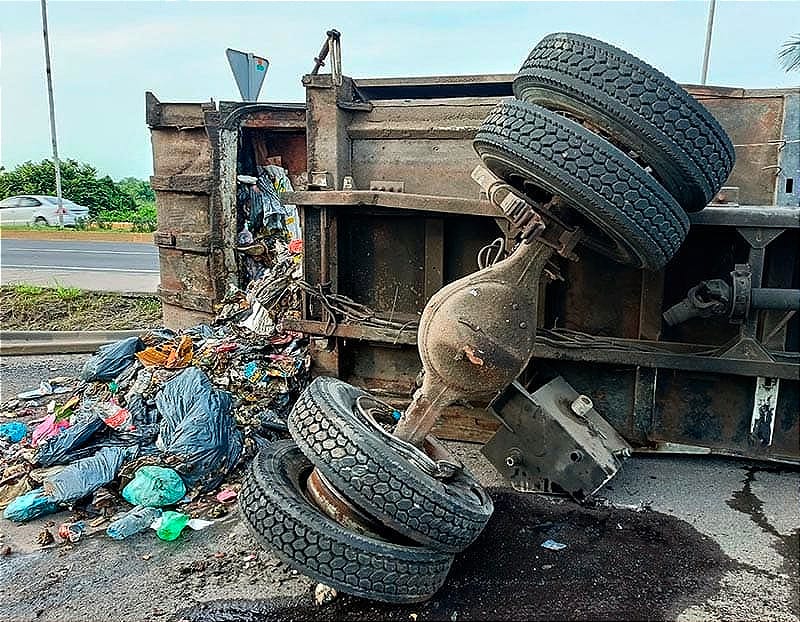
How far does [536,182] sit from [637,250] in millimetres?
521

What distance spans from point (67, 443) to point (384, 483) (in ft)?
7.49

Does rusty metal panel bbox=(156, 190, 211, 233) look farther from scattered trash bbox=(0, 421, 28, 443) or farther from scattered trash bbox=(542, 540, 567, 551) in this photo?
scattered trash bbox=(542, 540, 567, 551)

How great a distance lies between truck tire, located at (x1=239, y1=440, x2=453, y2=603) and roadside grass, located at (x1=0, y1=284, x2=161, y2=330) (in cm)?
Answer: 532

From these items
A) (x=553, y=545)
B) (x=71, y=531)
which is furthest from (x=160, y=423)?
(x=553, y=545)

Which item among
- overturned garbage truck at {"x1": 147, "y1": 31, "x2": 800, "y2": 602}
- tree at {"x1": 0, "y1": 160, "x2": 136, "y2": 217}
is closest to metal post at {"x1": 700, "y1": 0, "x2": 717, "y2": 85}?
overturned garbage truck at {"x1": 147, "y1": 31, "x2": 800, "y2": 602}

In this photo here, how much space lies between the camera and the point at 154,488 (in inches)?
136

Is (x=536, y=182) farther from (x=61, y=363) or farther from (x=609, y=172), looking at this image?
(x=61, y=363)

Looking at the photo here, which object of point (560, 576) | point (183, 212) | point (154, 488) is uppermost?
point (183, 212)

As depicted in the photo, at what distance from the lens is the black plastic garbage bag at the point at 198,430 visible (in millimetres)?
3654

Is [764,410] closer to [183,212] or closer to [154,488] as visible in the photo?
[154,488]

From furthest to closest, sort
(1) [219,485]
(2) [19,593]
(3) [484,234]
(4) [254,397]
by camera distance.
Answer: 1. (4) [254,397]
2. (3) [484,234]
3. (1) [219,485]
4. (2) [19,593]

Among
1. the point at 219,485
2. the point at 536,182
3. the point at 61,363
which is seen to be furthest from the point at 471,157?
the point at 61,363

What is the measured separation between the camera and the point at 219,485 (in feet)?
12.2

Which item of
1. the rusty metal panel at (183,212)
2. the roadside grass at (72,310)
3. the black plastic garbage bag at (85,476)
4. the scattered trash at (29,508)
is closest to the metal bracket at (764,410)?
the black plastic garbage bag at (85,476)
